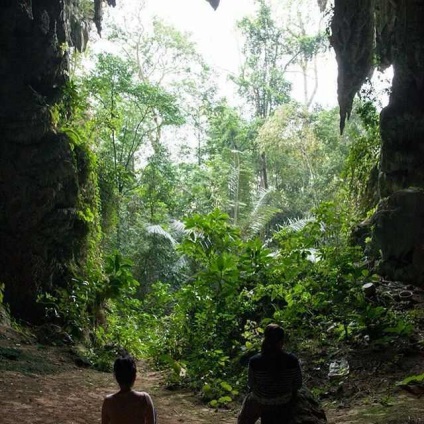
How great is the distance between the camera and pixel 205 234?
9.54 metres

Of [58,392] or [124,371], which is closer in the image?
[124,371]

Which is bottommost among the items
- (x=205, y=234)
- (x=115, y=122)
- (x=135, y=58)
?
(x=205, y=234)

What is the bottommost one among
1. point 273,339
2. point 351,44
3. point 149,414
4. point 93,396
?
point 93,396

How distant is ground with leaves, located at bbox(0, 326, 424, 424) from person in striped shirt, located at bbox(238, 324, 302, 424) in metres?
1.30

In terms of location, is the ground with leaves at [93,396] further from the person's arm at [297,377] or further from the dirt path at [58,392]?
the person's arm at [297,377]

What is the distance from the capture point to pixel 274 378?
354 cm

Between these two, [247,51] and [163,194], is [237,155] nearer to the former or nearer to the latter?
[163,194]

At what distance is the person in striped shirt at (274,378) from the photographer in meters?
3.55

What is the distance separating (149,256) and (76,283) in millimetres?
7762

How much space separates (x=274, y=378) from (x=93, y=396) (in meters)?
3.66

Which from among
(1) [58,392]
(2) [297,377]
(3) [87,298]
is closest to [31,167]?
(3) [87,298]

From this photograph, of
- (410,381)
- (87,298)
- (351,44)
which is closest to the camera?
(410,381)

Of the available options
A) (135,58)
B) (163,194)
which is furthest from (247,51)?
(163,194)

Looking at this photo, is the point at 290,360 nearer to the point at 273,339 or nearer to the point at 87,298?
the point at 273,339
